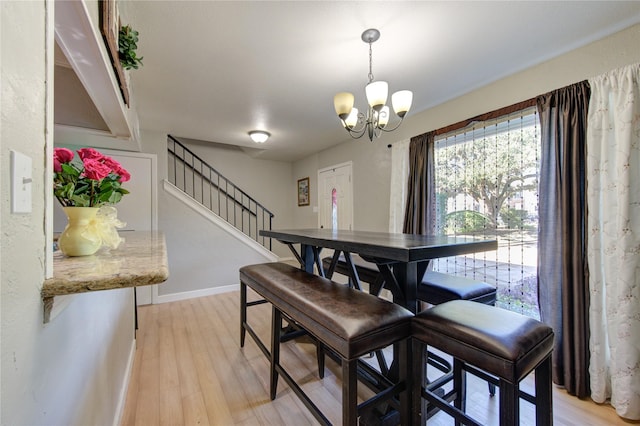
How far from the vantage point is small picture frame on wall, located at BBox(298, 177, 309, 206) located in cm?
541

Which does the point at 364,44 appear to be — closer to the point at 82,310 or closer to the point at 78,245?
the point at 78,245

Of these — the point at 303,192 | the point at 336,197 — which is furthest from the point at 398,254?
the point at 303,192

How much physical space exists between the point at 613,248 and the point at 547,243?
0.34m

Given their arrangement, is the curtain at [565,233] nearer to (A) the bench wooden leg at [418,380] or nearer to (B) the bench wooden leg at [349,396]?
(A) the bench wooden leg at [418,380]

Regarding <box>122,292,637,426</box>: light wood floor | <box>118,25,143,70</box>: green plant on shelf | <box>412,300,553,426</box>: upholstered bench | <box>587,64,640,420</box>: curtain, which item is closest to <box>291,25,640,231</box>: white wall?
<box>587,64,640,420</box>: curtain

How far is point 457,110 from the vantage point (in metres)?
2.67

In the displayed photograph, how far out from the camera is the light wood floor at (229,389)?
5.02ft

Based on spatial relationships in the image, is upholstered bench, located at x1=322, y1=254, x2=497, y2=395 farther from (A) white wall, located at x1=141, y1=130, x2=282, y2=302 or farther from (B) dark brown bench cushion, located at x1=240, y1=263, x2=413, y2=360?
(A) white wall, located at x1=141, y1=130, x2=282, y2=302

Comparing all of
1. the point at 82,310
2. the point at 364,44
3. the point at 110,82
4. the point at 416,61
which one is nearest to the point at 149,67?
the point at 110,82

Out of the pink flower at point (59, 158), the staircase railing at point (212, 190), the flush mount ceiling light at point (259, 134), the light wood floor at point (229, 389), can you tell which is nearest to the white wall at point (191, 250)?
the staircase railing at point (212, 190)

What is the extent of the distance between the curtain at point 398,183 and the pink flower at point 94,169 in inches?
113

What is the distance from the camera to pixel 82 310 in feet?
3.03

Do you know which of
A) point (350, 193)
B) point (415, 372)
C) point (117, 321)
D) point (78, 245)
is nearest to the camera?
point (78, 245)

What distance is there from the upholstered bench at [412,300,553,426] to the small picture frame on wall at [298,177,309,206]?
4.39m
